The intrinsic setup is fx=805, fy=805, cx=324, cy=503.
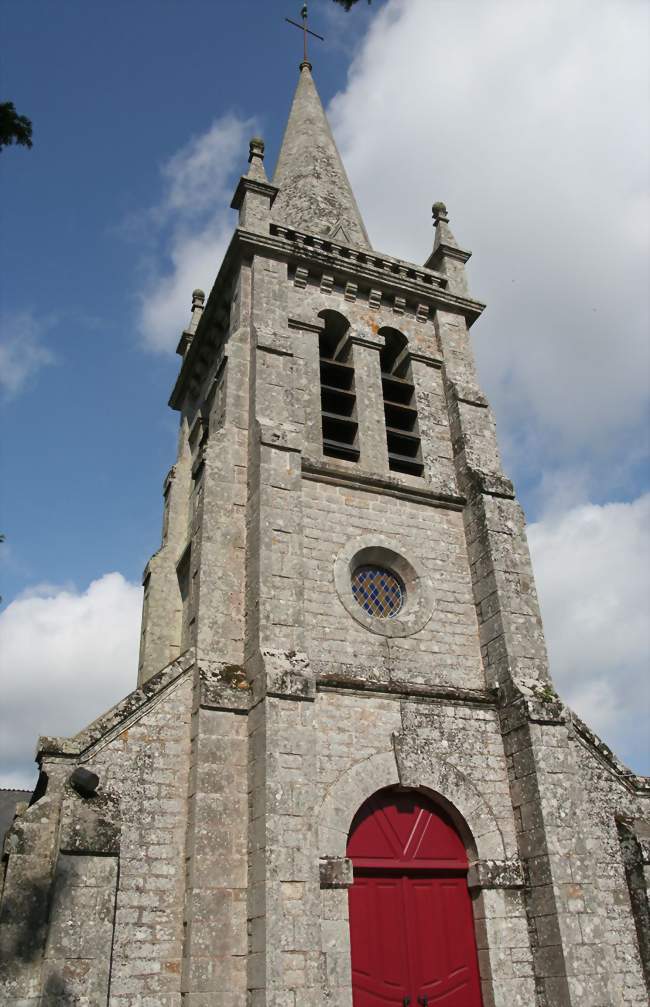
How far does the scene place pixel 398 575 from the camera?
38.8 feet

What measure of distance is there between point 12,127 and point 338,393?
24.6ft

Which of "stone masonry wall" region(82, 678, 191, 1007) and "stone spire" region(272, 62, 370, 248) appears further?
"stone spire" region(272, 62, 370, 248)

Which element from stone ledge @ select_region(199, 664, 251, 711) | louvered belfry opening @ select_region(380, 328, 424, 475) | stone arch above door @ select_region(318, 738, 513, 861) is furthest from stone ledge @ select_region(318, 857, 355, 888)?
louvered belfry opening @ select_region(380, 328, 424, 475)

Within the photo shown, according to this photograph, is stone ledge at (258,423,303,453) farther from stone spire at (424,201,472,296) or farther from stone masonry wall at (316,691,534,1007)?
stone spire at (424,201,472,296)

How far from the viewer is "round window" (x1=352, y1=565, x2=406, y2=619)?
37.0ft

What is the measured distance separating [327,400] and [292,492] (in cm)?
318

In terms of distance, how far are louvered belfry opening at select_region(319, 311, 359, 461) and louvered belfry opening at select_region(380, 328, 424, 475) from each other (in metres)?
0.62

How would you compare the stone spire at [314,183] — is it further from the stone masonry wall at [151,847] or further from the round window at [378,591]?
the stone masonry wall at [151,847]

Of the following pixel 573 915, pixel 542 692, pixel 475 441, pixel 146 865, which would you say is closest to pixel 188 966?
pixel 146 865

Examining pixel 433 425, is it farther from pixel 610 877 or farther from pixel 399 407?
pixel 610 877

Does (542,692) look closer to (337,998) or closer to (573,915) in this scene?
(573,915)

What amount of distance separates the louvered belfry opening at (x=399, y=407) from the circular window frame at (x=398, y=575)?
191 cm

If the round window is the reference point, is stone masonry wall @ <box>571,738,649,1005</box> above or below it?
below

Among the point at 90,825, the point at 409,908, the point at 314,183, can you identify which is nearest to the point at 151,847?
the point at 90,825
